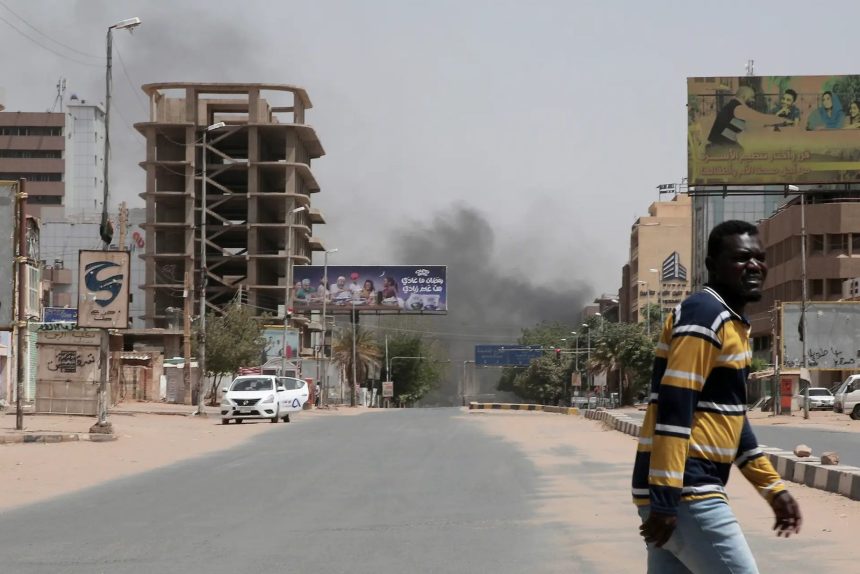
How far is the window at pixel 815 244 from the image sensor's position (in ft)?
290

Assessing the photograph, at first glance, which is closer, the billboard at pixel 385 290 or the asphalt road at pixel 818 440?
Answer: the asphalt road at pixel 818 440

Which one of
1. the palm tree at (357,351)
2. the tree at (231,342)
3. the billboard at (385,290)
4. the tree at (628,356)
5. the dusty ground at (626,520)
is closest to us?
the dusty ground at (626,520)

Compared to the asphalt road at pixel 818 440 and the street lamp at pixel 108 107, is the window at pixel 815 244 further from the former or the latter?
the street lamp at pixel 108 107

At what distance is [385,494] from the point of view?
16.4 m

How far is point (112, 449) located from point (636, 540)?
17.6 metres

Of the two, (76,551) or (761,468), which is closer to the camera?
(761,468)

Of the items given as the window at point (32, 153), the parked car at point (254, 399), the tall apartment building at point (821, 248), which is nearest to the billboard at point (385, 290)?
the tall apartment building at point (821, 248)

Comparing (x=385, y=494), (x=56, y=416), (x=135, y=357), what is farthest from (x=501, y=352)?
(x=385, y=494)

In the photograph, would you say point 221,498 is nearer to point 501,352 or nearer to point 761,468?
point 761,468

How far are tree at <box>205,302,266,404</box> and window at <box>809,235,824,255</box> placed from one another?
123 ft

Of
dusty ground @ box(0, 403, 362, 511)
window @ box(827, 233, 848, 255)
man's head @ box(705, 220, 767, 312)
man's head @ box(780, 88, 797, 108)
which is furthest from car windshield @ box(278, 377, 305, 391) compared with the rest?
window @ box(827, 233, 848, 255)

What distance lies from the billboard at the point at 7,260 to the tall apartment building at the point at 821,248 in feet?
196

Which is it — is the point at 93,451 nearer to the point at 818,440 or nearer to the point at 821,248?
the point at 818,440

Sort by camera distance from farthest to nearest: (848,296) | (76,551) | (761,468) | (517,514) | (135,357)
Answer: (848,296) → (135,357) → (517,514) → (76,551) → (761,468)
